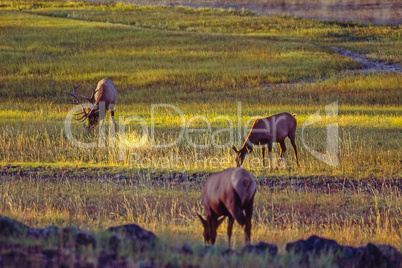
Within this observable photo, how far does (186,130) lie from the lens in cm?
2045

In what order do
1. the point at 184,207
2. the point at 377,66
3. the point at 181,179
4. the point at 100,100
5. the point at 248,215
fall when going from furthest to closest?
the point at 377,66 < the point at 100,100 < the point at 181,179 < the point at 184,207 < the point at 248,215

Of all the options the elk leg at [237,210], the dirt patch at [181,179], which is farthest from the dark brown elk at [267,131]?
the elk leg at [237,210]

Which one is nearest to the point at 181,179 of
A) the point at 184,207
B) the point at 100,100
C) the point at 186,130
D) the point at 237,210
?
the point at 184,207

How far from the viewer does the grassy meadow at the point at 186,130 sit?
10.5 meters

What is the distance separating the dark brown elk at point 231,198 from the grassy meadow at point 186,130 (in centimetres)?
83

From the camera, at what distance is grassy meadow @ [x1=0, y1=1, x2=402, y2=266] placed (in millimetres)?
10539

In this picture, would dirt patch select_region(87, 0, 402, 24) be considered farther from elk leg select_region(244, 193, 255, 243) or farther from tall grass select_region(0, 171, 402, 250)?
elk leg select_region(244, 193, 255, 243)

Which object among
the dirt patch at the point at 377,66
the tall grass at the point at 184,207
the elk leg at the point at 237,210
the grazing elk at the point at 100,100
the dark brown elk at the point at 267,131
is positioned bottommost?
the tall grass at the point at 184,207

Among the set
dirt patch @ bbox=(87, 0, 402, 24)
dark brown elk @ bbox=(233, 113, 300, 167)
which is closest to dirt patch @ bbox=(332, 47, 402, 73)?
dark brown elk @ bbox=(233, 113, 300, 167)

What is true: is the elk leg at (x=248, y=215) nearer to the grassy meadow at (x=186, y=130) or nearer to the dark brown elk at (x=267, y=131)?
Answer: the grassy meadow at (x=186, y=130)

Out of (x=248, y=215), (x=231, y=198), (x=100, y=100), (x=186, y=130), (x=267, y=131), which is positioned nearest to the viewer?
(x=231, y=198)

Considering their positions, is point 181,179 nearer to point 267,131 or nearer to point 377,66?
point 267,131

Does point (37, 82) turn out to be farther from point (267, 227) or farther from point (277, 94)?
point (267, 227)

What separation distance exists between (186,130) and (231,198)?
1344 cm
